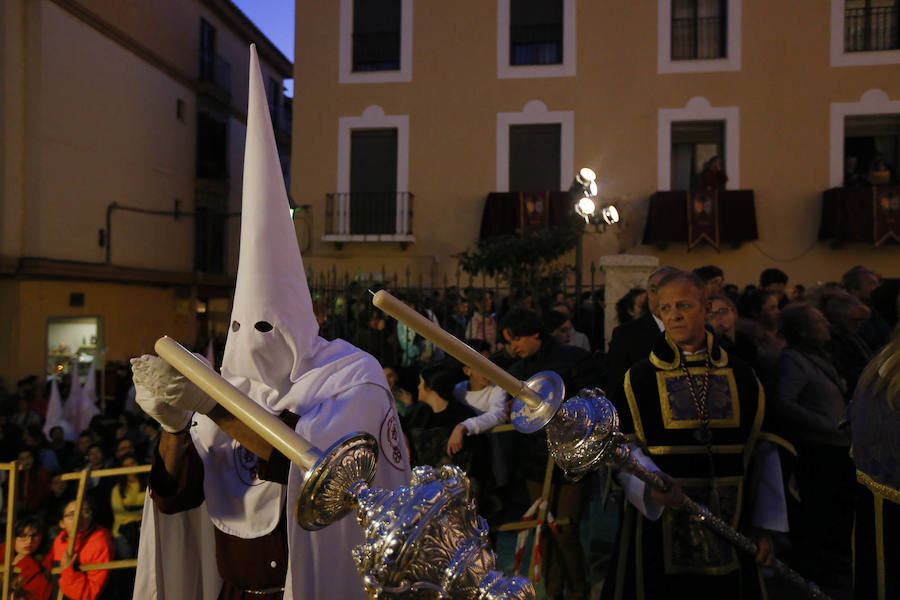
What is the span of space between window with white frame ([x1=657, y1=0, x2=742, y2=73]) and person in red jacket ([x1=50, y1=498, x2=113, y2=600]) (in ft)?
42.9

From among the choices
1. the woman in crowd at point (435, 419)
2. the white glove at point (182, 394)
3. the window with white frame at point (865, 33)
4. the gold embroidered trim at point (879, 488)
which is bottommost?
the woman in crowd at point (435, 419)

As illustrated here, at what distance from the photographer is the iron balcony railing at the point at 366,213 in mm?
14336

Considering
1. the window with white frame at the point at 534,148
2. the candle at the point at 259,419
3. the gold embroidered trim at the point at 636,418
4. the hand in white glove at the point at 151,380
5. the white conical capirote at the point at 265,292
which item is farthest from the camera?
the window with white frame at the point at 534,148

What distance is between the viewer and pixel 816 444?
Answer: 4379 mm

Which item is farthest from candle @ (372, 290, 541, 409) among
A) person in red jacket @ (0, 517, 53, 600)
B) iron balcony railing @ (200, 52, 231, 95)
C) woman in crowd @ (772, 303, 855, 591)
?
iron balcony railing @ (200, 52, 231, 95)

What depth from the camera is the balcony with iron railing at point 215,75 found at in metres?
17.8

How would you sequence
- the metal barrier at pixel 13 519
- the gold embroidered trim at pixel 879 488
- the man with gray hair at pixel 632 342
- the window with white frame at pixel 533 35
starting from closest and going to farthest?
the gold embroidered trim at pixel 879 488 < the metal barrier at pixel 13 519 < the man with gray hair at pixel 632 342 < the window with white frame at pixel 533 35

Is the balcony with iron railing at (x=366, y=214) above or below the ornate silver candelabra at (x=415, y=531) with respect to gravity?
above

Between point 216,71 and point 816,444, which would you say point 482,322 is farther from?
point 216,71

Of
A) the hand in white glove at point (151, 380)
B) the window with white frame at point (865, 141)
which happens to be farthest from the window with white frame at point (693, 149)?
the hand in white glove at point (151, 380)

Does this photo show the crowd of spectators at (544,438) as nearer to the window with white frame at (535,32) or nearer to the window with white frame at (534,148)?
the window with white frame at (534,148)

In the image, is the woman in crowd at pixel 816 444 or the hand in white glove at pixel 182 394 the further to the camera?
the woman in crowd at pixel 816 444

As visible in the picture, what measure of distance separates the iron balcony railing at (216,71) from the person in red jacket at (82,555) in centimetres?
1611

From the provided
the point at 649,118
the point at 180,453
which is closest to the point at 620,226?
the point at 649,118
